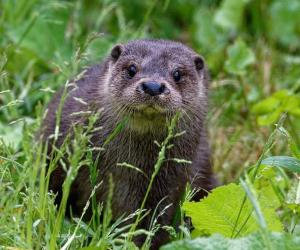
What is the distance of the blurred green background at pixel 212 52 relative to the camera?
6.08 meters

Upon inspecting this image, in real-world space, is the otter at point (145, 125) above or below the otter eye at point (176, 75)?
below

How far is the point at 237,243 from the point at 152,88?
1137 millimetres

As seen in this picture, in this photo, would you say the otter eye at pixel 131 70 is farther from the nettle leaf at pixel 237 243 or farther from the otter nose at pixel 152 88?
the nettle leaf at pixel 237 243

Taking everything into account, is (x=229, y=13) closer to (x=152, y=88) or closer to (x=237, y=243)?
(x=152, y=88)

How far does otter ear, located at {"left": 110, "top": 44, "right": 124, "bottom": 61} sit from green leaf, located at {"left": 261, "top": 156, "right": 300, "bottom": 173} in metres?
1.30

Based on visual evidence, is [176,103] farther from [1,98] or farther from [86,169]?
[1,98]

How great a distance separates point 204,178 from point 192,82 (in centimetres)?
68

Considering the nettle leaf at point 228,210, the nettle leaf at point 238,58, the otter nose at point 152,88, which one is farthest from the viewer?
the nettle leaf at point 238,58

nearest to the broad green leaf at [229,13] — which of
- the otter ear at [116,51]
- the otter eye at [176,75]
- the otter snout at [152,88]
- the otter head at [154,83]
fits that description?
the otter head at [154,83]

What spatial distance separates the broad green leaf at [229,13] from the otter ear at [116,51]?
2.77 m

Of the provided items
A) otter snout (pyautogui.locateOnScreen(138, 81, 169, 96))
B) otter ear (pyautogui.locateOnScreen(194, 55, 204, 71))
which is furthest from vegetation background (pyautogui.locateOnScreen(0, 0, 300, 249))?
otter ear (pyautogui.locateOnScreen(194, 55, 204, 71))

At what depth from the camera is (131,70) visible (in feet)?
16.2

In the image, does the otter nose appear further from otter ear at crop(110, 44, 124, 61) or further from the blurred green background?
otter ear at crop(110, 44, 124, 61)

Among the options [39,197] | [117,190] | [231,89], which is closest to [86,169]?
[117,190]
